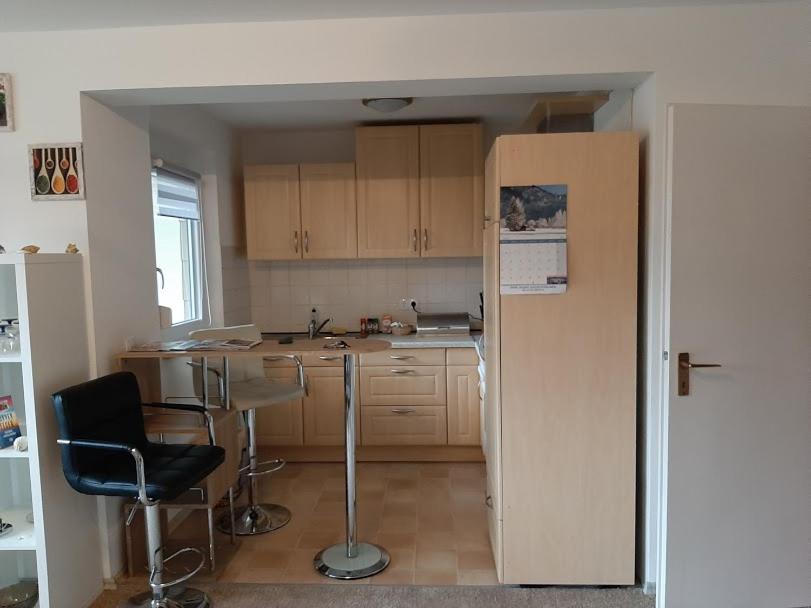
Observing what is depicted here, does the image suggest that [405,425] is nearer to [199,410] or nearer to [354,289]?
[354,289]

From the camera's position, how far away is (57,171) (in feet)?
8.15

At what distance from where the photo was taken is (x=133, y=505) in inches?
106

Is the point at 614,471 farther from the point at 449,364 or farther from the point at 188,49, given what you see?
the point at 188,49

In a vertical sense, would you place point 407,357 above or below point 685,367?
below

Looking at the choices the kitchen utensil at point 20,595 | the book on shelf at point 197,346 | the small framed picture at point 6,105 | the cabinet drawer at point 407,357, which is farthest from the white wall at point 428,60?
the cabinet drawer at point 407,357

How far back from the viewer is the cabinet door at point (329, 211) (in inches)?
165

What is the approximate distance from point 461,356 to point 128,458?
7.11 ft

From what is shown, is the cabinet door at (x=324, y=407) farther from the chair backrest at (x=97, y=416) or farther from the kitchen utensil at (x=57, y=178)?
the kitchen utensil at (x=57, y=178)

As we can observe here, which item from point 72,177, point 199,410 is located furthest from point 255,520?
point 72,177

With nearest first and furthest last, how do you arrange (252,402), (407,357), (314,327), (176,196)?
1. (252,402)
2. (176,196)
3. (407,357)
4. (314,327)

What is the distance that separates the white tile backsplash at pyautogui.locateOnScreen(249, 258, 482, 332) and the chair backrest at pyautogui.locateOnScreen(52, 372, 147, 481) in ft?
6.77

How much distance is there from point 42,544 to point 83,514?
0.82 feet

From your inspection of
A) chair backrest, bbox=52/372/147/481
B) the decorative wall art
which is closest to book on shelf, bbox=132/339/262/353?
chair backrest, bbox=52/372/147/481

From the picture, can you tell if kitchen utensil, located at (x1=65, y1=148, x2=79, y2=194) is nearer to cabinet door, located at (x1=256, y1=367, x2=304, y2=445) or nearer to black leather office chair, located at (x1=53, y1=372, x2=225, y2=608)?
black leather office chair, located at (x1=53, y1=372, x2=225, y2=608)
